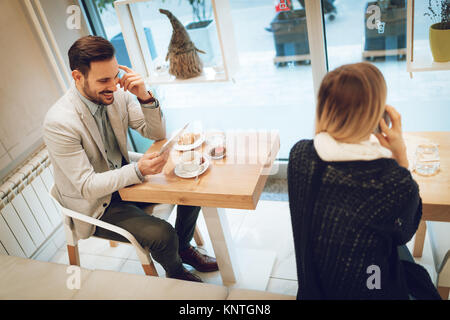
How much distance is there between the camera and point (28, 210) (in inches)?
96.2

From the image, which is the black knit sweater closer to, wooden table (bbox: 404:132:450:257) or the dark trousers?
wooden table (bbox: 404:132:450:257)

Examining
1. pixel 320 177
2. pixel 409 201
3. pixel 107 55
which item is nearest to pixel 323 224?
pixel 320 177

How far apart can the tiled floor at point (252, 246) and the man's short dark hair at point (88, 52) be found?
4.16ft

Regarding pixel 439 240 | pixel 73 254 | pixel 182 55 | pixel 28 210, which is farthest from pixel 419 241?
pixel 28 210

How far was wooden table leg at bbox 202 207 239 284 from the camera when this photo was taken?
6.47 feet

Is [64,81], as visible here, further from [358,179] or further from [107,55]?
[358,179]

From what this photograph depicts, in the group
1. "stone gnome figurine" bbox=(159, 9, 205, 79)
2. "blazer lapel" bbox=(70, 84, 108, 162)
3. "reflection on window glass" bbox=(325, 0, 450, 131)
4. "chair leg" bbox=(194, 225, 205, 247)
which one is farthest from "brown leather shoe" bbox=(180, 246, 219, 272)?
"reflection on window glass" bbox=(325, 0, 450, 131)

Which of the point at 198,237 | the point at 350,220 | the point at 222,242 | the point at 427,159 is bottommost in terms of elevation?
the point at 198,237

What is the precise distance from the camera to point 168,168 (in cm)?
192

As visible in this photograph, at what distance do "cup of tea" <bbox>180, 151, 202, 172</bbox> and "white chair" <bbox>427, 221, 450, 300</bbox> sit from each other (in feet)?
3.62

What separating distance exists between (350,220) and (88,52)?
51.9 inches

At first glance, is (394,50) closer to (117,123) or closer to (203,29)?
(203,29)
